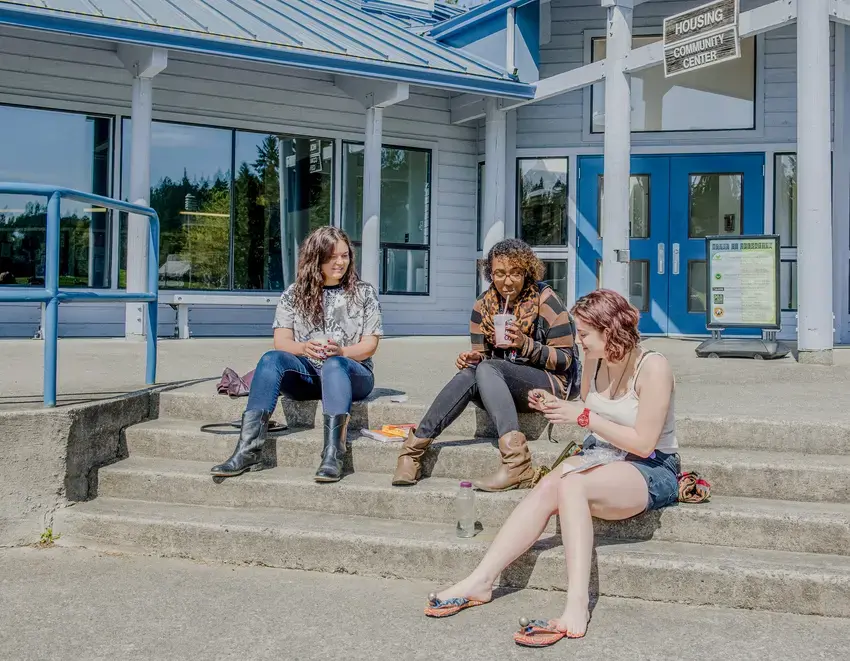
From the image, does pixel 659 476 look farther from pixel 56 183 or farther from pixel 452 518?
pixel 56 183

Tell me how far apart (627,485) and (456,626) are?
92cm

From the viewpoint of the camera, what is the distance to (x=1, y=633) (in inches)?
128

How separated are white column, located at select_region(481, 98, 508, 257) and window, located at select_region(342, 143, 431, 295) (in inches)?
55.9

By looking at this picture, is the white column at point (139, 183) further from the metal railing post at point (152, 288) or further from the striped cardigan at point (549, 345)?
the striped cardigan at point (549, 345)

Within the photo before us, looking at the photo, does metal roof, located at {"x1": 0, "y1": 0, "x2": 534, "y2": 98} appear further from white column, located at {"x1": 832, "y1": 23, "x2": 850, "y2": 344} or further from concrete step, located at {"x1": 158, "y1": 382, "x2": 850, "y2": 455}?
concrete step, located at {"x1": 158, "y1": 382, "x2": 850, "y2": 455}

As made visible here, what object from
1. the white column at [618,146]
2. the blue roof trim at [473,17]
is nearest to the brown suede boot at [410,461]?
the white column at [618,146]

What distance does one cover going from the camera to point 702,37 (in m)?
8.34

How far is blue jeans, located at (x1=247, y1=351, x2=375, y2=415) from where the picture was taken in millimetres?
4629

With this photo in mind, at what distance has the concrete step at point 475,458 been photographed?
4.08 metres

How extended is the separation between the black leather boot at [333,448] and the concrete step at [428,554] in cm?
20

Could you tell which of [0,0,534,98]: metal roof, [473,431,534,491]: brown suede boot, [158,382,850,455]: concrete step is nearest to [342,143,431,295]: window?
[0,0,534,98]: metal roof

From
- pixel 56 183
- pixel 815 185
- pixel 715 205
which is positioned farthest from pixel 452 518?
pixel 715 205

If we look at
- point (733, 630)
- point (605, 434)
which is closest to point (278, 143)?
point (605, 434)

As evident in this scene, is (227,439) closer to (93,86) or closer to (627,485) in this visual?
(627,485)
